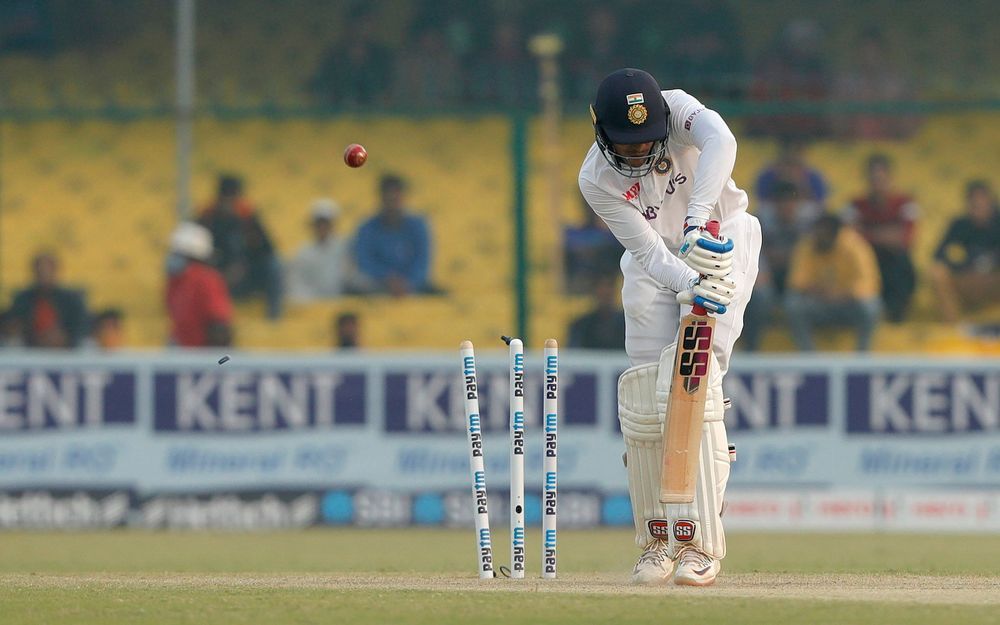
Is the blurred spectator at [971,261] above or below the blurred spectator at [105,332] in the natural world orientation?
above

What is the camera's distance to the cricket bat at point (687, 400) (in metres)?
5.98

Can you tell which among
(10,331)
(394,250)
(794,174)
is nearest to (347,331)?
(394,250)

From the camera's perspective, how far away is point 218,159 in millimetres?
13219

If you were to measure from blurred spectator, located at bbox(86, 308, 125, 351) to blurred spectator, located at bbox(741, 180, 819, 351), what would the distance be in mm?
4476

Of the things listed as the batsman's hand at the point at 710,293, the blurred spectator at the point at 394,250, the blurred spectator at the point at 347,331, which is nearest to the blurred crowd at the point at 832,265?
the blurred spectator at the point at 394,250

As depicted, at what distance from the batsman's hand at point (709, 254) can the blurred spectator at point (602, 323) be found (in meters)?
5.86

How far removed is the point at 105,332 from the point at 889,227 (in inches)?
223

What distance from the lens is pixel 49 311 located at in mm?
12469

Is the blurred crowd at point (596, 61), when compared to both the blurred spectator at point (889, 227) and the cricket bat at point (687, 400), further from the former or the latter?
the cricket bat at point (687, 400)

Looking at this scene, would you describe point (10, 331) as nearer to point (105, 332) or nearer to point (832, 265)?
point (105, 332)

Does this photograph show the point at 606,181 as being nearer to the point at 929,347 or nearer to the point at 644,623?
the point at 644,623

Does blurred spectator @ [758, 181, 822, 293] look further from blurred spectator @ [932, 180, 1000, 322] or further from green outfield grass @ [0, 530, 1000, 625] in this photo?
green outfield grass @ [0, 530, 1000, 625]

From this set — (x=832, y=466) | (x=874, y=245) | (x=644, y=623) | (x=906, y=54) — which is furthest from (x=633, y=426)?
(x=906, y=54)

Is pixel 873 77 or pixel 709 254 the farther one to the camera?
pixel 873 77
